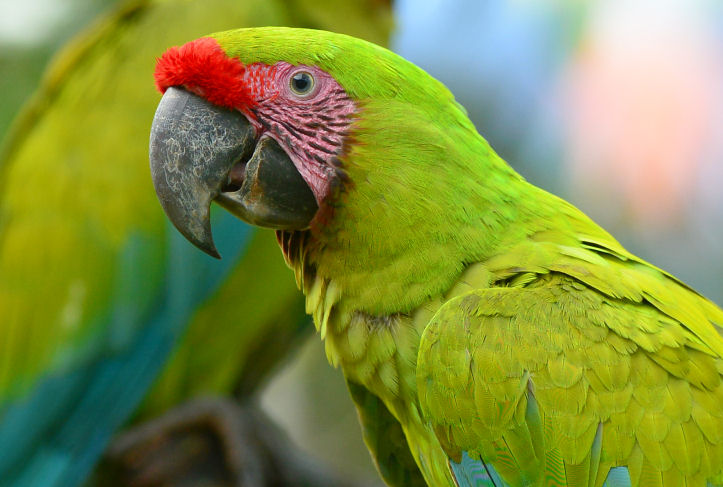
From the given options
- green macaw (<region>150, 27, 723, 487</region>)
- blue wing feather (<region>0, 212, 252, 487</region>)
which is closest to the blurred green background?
blue wing feather (<region>0, 212, 252, 487</region>)

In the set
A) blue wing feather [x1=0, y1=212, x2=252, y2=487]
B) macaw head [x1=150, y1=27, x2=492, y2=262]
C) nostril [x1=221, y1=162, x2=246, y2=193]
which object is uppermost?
macaw head [x1=150, y1=27, x2=492, y2=262]

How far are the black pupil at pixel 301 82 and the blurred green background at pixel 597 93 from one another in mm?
1646

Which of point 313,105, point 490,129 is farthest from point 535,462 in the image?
point 490,129

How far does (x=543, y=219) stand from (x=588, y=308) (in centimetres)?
17

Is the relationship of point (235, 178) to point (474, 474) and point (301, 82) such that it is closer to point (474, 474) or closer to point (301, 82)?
point (301, 82)

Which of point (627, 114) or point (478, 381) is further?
point (627, 114)

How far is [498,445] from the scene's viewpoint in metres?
0.81

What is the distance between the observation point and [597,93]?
2.70m

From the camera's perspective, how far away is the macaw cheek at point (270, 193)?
863 mm

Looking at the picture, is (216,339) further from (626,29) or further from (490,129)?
(626,29)

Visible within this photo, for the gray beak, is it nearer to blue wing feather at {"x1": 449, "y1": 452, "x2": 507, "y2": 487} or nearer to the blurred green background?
blue wing feather at {"x1": 449, "y1": 452, "x2": 507, "y2": 487}

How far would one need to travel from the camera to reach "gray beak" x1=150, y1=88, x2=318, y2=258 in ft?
2.79

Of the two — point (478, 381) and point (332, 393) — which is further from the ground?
point (478, 381)

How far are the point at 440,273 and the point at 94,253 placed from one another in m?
1.11
